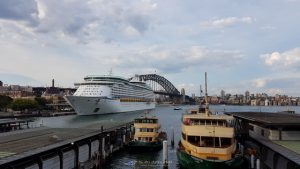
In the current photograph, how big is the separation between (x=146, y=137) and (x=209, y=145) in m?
19.7

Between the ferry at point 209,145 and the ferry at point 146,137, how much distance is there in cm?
1444

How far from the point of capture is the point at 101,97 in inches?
5704

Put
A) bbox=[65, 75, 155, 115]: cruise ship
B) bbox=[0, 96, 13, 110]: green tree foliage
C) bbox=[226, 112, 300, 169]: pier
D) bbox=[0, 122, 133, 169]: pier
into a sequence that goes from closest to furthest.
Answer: bbox=[0, 122, 133, 169]: pier, bbox=[226, 112, 300, 169]: pier, bbox=[65, 75, 155, 115]: cruise ship, bbox=[0, 96, 13, 110]: green tree foliage

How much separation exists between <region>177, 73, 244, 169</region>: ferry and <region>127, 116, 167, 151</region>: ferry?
47.4 feet

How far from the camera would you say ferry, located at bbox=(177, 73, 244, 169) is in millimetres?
32812

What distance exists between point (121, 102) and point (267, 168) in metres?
128

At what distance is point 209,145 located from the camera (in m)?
35.0

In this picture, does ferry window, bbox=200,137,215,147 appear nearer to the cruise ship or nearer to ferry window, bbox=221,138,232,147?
ferry window, bbox=221,138,232,147

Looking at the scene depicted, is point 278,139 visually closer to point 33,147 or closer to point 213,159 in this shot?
point 213,159

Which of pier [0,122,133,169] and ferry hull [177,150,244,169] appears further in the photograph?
ferry hull [177,150,244,169]

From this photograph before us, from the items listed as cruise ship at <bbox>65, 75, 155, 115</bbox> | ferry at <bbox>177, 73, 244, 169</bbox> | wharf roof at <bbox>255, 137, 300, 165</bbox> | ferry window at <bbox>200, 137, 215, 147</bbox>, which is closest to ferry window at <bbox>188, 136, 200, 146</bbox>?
ferry at <bbox>177, 73, 244, 169</bbox>

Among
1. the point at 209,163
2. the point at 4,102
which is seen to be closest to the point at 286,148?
the point at 209,163

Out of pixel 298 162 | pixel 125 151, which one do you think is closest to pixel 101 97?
pixel 125 151

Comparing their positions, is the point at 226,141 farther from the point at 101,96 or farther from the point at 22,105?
the point at 22,105
